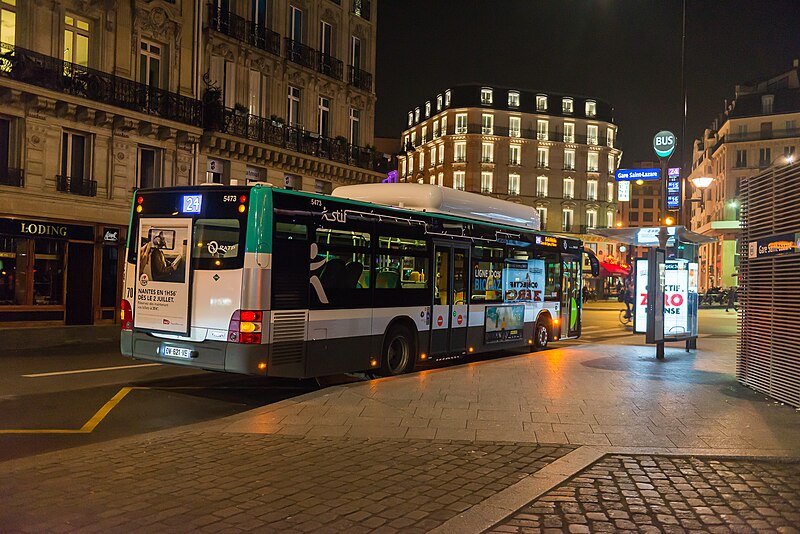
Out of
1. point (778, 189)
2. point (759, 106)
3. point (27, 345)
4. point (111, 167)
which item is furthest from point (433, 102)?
point (778, 189)

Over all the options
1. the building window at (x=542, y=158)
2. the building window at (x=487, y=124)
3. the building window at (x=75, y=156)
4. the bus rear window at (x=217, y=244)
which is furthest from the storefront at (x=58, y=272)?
the building window at (x=542, y=158)

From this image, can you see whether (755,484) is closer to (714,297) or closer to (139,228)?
(139,228)

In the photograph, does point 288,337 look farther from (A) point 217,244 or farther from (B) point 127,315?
(B) point 127,315

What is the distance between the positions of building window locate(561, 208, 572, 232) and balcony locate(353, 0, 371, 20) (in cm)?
4877

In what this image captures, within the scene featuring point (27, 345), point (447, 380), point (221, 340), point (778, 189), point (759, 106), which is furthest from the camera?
point (759, 106)

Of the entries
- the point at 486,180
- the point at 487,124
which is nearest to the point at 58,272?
the point at 486,180

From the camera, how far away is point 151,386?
428 inches

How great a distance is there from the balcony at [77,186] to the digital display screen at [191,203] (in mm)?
13334

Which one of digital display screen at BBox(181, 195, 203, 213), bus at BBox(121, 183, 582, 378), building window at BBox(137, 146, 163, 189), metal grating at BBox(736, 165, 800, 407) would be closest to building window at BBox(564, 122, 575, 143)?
building window at BBox(137, 146, 163, 189)

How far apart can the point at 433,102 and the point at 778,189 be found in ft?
251

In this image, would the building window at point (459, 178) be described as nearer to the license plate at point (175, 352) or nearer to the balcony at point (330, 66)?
the balcony at point (330, 66)

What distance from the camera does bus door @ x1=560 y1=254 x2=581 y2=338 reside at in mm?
17156

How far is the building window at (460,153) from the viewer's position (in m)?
76.9

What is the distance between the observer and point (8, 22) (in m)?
19.4
